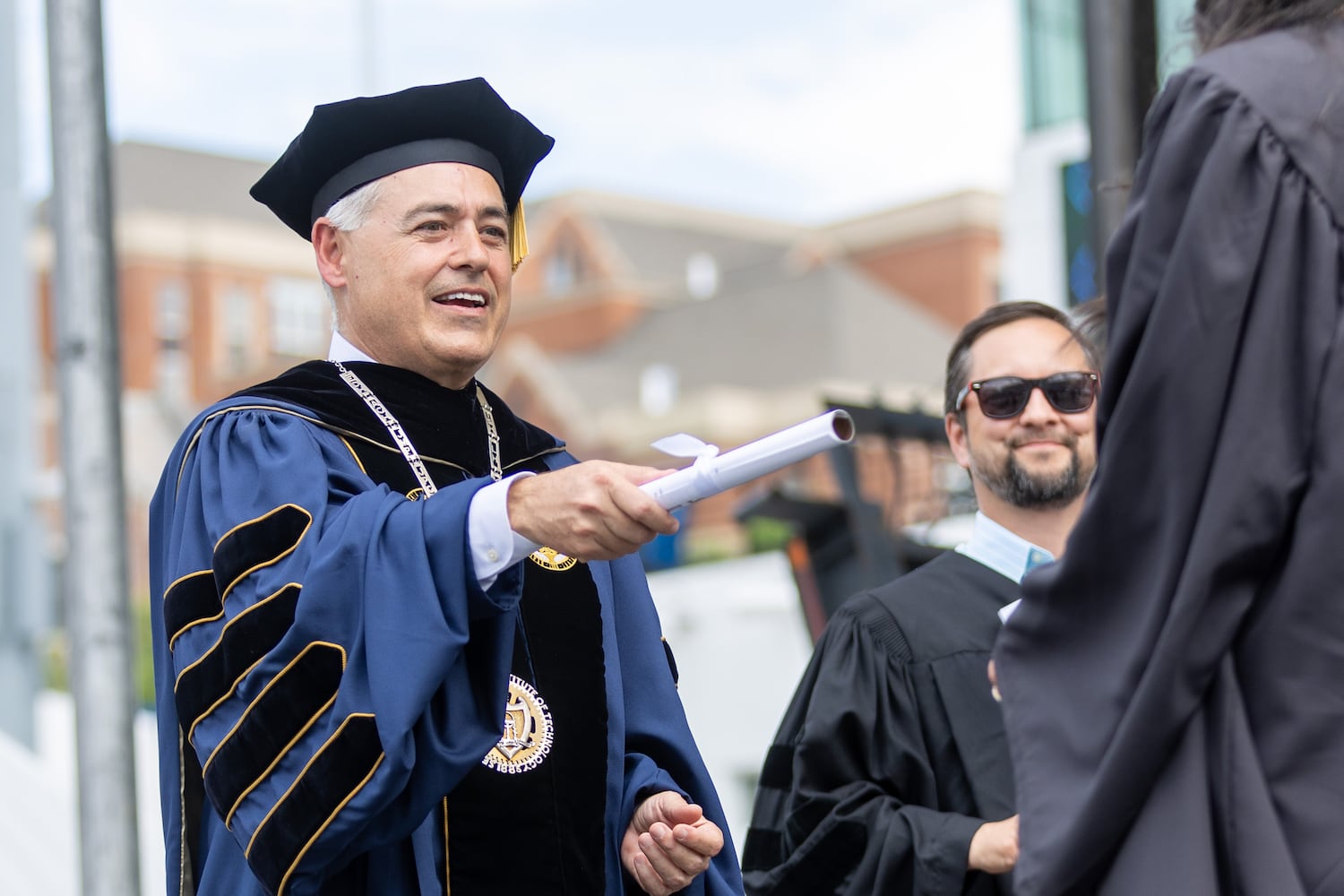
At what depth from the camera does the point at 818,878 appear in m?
3.15

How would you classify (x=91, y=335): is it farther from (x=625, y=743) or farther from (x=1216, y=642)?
(x=1216, y=642)

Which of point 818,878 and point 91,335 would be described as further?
point 91,335

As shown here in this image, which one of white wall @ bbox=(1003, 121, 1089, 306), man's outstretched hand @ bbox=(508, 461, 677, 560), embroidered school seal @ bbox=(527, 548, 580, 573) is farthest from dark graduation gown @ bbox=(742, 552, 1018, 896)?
white wall @ bbox=(1003, 121, 1089, 306)

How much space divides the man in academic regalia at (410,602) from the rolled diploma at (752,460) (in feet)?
0.12

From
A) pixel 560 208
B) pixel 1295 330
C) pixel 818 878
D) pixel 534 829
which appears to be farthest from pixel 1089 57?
pixel 560 208

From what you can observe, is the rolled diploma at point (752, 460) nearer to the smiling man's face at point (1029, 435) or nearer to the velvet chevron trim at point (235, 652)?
the velvet chevron trim at point (235, 652)

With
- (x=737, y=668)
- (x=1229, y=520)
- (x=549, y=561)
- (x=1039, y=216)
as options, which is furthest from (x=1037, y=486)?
(x=1039, y=216)

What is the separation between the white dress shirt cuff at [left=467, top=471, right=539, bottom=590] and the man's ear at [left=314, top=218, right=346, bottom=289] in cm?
81

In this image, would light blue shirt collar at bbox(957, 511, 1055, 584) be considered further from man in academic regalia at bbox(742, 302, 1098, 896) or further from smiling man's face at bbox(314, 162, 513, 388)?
smiling man's face at bbox(314, 162, 513, 388)

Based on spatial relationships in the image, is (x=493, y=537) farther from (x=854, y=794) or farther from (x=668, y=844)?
(x=854, y=794)

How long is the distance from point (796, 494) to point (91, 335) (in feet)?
8.36

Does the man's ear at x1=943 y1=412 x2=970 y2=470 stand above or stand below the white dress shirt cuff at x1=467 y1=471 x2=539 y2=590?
above

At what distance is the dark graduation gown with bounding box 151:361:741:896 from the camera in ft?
7.30

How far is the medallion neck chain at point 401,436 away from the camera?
270 centimetres
